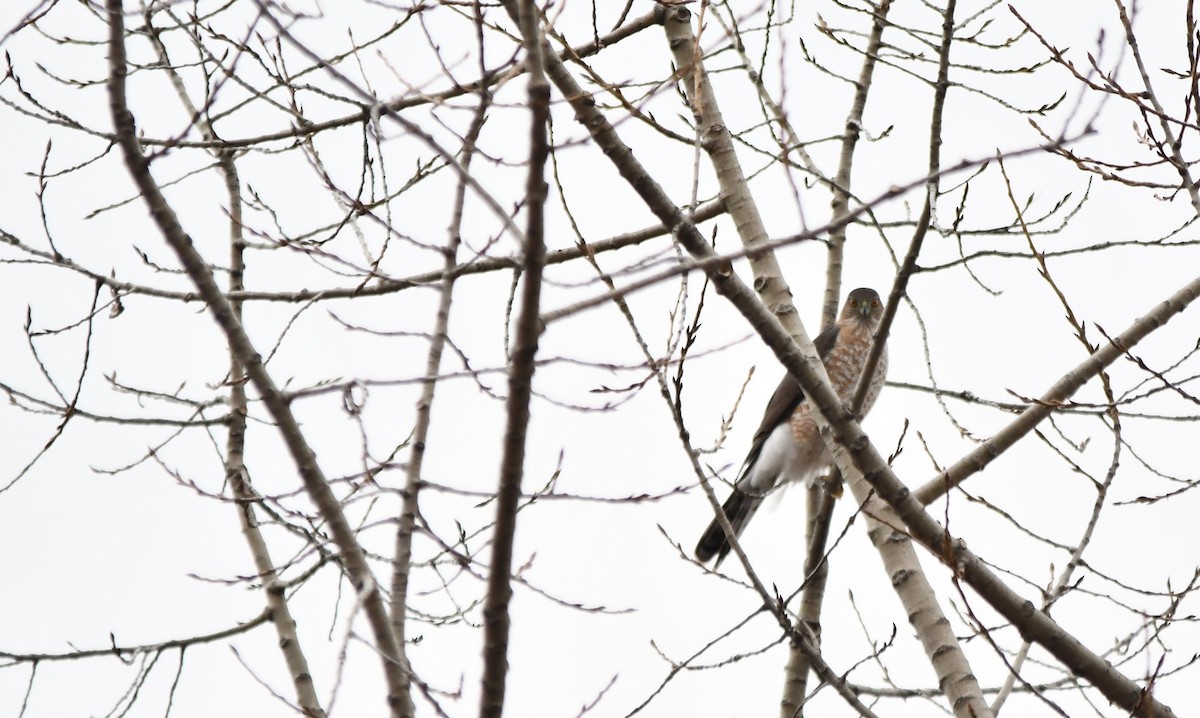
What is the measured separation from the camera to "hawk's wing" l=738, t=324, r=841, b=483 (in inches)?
279

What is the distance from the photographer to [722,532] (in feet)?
19.8

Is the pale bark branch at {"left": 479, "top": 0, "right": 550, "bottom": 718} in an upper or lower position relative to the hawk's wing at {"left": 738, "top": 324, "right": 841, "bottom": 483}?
lower

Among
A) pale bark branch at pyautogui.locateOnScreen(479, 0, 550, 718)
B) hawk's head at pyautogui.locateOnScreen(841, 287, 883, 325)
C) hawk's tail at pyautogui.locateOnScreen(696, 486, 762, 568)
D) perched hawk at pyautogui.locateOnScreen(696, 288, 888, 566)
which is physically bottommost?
pale bark branch at pyautogui.locateOnScreen(479, 0, 550, 718)

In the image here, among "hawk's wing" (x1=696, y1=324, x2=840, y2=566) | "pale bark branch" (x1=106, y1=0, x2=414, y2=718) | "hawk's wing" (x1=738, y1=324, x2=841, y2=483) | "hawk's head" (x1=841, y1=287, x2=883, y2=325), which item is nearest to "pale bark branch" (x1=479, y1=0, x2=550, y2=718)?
"pale bark branch" (x1=106, y1=0, x2=414, y2=718)

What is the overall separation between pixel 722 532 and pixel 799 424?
44.5 inches

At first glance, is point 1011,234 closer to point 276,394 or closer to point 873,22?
point 873,22

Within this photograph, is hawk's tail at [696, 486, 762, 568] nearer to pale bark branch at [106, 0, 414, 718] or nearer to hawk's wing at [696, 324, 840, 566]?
hawk's wing at [696, 324, 840, 566]

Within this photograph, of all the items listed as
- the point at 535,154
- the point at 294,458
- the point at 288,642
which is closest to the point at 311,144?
the point at 288,642

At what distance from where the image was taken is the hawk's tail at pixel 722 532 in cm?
602

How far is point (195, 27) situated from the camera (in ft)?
14.9

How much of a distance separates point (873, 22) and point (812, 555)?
2.54 m

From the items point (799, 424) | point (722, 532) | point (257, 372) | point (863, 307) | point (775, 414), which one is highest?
point (863, 307)

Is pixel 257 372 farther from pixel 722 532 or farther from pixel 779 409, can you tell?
pixel 779 409

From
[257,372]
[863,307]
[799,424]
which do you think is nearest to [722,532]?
[799,424]
